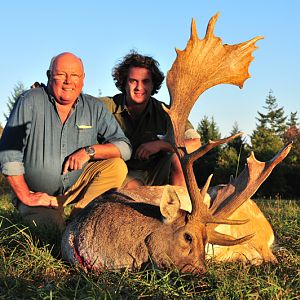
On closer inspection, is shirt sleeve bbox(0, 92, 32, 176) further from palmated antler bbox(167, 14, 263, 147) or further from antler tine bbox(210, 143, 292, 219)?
antler tine bbox(210, 143, 292, 219)

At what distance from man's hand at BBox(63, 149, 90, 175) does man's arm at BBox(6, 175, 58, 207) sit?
34cm

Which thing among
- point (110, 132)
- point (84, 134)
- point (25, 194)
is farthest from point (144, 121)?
point (25, 194)

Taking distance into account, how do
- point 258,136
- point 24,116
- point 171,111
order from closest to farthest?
point 171,111 < point 24,116 < point 258,136

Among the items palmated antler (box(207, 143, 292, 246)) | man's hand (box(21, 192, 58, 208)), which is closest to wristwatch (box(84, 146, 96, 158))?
man's hand (box(21, 192, 58, 208))

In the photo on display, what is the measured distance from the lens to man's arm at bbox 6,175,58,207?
5113mm

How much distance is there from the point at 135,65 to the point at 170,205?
3.16m

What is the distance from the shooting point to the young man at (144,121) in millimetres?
6617

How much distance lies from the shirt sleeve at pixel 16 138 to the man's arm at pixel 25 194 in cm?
7

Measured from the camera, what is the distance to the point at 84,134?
5484 mm

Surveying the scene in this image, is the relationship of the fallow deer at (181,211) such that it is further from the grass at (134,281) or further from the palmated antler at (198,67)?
the grass at (134,281)

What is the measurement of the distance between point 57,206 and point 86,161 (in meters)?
0.59

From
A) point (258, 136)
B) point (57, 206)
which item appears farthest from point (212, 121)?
point (57, 206)

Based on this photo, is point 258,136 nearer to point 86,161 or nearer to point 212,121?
point 212,121

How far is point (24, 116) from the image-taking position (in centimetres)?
520
